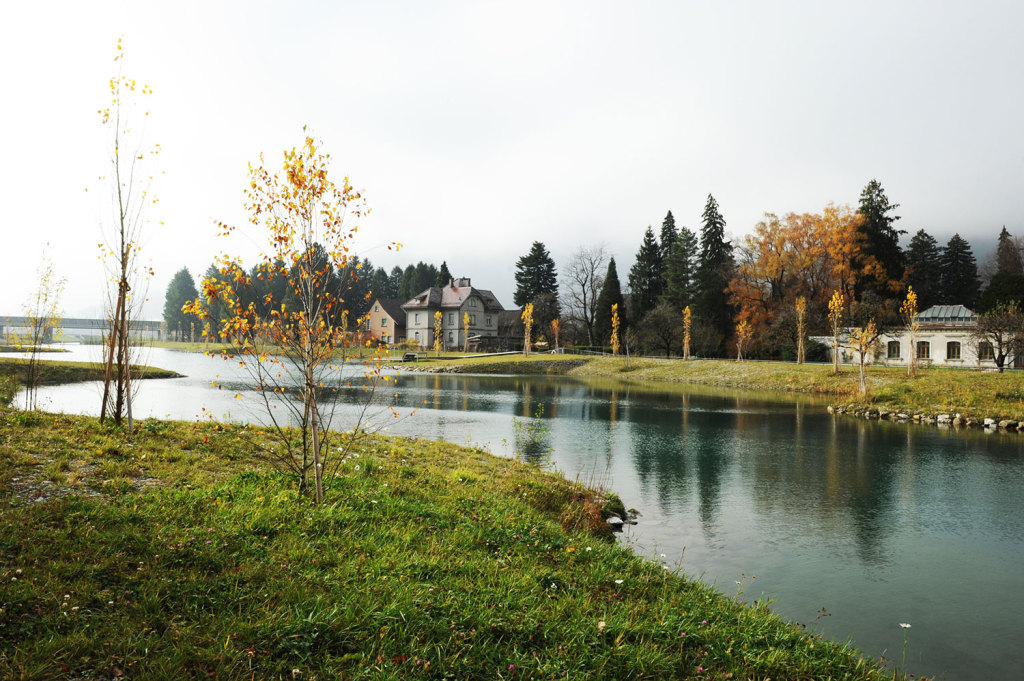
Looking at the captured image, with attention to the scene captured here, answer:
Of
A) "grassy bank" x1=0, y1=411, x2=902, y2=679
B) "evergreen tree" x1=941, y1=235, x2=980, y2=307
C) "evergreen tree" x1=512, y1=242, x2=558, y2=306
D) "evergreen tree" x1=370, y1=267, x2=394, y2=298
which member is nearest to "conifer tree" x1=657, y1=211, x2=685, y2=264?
"evergreen tree" x1=512, y1=242, x2=558, y2=306

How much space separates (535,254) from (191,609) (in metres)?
81.3

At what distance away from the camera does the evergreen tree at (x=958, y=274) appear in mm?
69438

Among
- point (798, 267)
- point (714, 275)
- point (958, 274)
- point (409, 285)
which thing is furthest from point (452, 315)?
point (958, 274)

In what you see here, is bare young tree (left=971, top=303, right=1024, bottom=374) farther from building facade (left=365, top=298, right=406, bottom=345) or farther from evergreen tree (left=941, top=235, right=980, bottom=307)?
building facade (left=365, top=298, right=406, bottom=345)

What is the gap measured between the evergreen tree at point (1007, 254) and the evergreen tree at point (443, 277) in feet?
250

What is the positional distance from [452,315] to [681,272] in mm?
31668

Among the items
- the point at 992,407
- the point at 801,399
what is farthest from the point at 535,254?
the point at 992,407

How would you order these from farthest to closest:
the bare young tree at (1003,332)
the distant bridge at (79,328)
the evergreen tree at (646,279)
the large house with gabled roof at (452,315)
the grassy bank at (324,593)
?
1. the large house with gabled roof at (452,315)
2. the evergreen tree at (646,279)
3. the bare young tree at (1003,332)
4. the distant bridge at (79,328)
5. the grassy bank at (324,593)

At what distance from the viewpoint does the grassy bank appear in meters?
4.16

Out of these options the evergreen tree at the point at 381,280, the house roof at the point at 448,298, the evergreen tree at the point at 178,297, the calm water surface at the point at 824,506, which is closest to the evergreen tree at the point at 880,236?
the calm water surface at the point at 824,506

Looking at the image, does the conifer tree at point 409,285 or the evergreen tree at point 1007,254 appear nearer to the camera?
the evergreen tree at point 1007,254

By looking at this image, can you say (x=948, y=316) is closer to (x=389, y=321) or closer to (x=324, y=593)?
(x=324, y=593)

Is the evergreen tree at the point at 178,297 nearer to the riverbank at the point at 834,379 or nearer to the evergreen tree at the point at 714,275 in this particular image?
the riverbank at the point at 834,379

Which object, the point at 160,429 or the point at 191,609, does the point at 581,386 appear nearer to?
the point at 160,429
